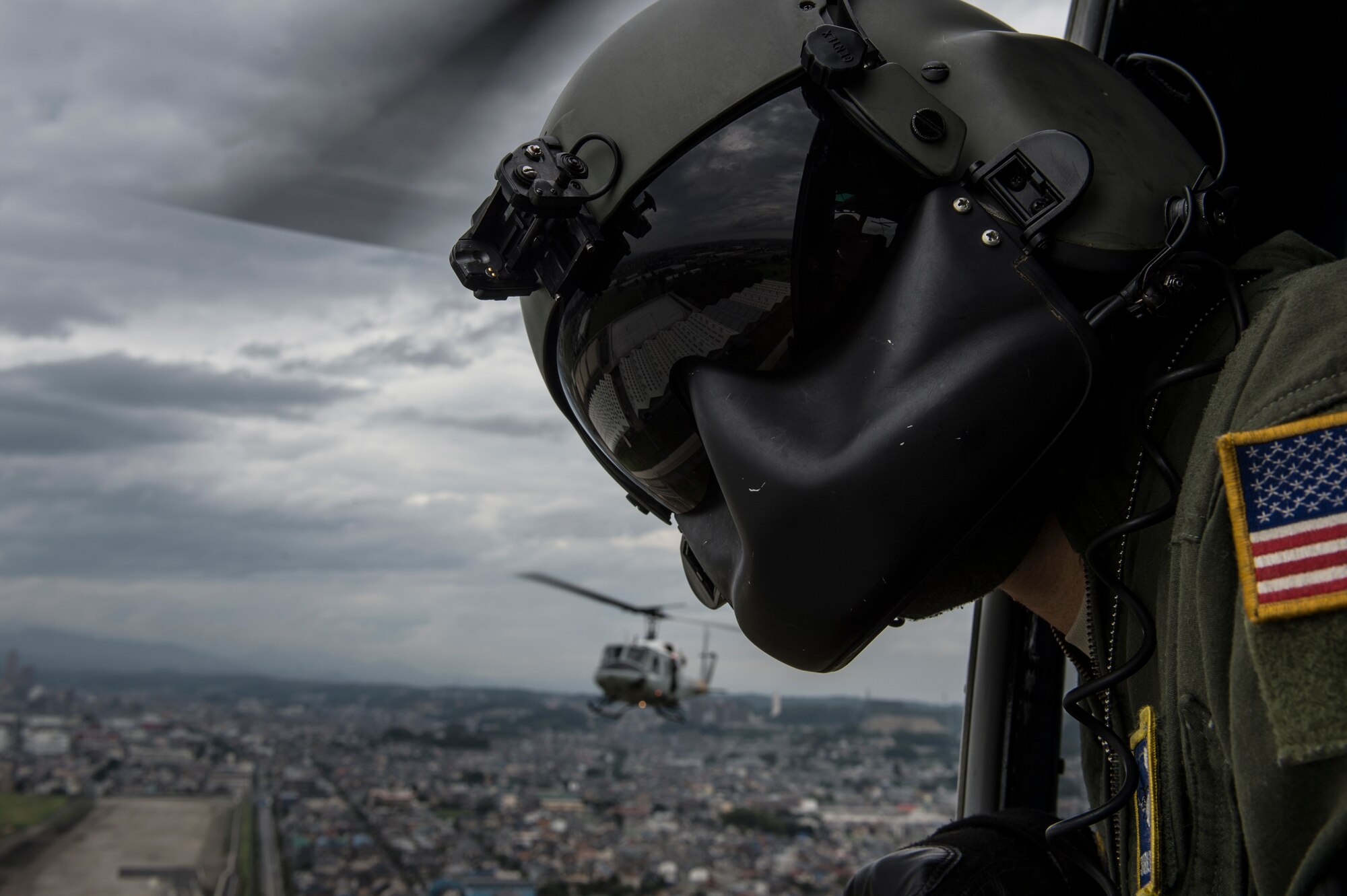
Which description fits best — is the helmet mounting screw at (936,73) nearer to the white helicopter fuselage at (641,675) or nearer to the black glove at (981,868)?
the black glove at (981,868)

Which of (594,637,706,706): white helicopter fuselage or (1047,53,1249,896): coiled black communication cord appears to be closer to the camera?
(1047,53,1249,896): coiled black communication cord

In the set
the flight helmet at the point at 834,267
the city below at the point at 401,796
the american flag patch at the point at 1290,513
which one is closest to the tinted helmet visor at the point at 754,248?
the flight helmet at the point at 834,267

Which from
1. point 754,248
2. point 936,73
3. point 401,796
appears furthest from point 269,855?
point 936,73

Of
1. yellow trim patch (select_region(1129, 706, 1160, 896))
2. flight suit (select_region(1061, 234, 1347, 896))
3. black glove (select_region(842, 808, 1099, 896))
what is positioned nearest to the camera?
flight suit (select_region(1061, 234, 1347, 896))

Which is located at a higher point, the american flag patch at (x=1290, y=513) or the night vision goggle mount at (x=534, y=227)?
the night vision goggle mount at (x=534, y=227)

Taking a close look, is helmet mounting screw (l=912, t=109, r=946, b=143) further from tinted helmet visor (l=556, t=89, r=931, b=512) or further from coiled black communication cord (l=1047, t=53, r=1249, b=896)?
coiled black communication cord (l=1047, t=53, r=1249, b=896)

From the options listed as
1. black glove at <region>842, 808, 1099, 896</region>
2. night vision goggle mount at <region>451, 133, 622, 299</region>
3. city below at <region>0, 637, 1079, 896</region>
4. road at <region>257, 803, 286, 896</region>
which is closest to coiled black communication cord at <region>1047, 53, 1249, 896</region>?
black glove at <region>842, 808, 1099, 896</region>

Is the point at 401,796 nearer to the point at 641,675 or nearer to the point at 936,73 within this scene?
the point at 641,675
